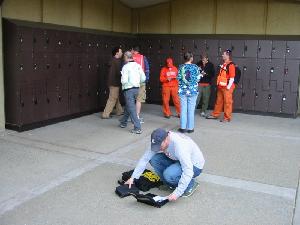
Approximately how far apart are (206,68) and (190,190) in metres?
5.32

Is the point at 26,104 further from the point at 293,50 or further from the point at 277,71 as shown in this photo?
the point at 293,50

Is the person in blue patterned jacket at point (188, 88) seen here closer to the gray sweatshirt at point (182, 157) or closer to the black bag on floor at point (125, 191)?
the gray sweatshirt at point (182, 157)

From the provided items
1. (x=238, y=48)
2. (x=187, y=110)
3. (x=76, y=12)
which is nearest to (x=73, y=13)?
(x=76, y=12)

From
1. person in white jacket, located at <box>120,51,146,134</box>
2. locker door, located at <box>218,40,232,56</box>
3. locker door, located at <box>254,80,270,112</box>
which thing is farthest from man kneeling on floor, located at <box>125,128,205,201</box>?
locker door, located at <box>218,40,232,56</box>

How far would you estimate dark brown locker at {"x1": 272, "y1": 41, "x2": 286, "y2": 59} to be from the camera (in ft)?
30.8

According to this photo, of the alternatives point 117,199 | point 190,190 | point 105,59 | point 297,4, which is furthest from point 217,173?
point 297,4

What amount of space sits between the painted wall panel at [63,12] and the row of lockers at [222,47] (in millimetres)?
2662

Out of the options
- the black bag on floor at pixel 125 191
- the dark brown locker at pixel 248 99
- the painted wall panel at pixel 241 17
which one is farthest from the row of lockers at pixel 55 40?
the black bag on floor at pixel 125 191

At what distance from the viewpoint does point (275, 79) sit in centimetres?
956

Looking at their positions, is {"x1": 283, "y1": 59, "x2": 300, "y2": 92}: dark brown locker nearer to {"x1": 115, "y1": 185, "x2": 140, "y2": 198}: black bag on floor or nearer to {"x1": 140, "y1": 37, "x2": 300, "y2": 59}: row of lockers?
{"x1": 140, "y1": 37, "x2": 300, "y2": 59}: row of lockers

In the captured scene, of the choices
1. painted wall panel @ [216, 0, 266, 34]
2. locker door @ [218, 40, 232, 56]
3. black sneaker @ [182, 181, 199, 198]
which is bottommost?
black sneaker @ [182, 181, 199, 198]

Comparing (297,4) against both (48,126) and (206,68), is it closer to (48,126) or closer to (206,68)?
(206,68)

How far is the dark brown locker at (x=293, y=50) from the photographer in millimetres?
9258

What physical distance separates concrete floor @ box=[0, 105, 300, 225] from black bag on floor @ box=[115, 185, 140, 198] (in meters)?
0.07
